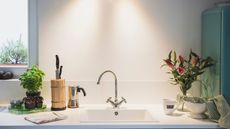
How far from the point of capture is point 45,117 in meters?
1.94

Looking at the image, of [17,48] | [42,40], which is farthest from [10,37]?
[42,40]

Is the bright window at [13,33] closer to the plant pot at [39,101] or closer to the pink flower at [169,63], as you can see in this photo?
the plant pot at [39,101]

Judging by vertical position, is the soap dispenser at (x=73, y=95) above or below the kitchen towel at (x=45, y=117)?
above

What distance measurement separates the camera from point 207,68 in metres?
2.23

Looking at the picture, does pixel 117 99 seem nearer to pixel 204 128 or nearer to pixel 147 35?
pixel 147 35

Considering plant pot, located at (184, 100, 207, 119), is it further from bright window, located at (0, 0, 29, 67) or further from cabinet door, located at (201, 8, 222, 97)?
bright window, located at (0, 0, 29, 67)

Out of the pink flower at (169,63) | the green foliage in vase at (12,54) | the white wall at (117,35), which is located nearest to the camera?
the pink flower at (169,63)

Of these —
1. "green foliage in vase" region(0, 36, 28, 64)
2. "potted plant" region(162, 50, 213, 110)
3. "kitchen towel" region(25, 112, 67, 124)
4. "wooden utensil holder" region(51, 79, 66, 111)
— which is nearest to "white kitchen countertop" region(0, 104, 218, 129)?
"kitchen towel" region(25, 112, 67, 124)

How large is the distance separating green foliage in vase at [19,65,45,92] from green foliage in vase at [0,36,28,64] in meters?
0.34

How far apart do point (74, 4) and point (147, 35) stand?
67cm

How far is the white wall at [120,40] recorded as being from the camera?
2383mm

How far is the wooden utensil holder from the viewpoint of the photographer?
2164mm

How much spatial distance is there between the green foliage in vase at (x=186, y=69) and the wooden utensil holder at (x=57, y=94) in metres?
0.86

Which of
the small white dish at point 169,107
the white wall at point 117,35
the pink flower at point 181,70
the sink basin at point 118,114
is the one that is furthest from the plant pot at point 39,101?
the pink flower at point 181,70
